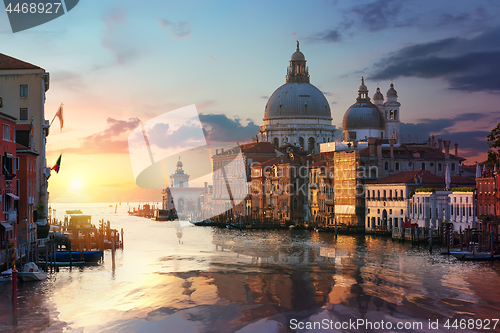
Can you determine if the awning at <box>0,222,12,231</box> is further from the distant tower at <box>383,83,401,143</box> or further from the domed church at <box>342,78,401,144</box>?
the distant tower at <box>383,83,401,143</box>

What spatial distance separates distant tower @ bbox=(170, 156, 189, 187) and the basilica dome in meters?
51.3

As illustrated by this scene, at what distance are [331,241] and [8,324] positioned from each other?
35.1 metres

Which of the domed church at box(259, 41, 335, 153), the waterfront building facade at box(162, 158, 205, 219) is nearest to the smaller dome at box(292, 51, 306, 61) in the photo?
the domed church at box(259, 41, 335, 153)

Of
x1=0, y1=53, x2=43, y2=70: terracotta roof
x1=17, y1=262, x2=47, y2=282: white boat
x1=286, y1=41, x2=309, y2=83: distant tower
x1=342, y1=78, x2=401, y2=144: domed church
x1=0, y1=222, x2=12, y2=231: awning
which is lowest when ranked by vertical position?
x1=17, y1=262, x2=47, y2=282: white boat

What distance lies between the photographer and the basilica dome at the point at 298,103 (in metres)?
110

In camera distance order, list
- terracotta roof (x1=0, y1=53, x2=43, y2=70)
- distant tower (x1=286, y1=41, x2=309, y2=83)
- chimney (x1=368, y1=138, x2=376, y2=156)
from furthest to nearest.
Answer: distant tower (x1=286, y1=41, x2=309, y2=83)
chimney (x1=368, y1=138, x2=376, y2=156)
terracotta roof (x1=0, y1=53, x2=43, y2=70)

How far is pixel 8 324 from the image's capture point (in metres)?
21.9

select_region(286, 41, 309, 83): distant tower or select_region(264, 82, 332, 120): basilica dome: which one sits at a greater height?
select_region(286, 41, 309, 83): distant tower

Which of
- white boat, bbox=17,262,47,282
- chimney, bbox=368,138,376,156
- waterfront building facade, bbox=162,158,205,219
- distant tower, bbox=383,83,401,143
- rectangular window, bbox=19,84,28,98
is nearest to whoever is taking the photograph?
white boat, bbox=17,262,47,282

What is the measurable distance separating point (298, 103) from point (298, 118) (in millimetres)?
2438

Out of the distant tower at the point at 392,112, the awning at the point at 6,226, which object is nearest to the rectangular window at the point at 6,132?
the awning at the point at 6,226

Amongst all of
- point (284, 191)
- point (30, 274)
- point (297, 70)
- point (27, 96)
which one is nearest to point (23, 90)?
point (27, 96)

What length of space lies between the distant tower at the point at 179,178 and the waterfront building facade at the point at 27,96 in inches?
4617

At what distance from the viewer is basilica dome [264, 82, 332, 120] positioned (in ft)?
363
